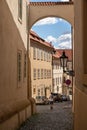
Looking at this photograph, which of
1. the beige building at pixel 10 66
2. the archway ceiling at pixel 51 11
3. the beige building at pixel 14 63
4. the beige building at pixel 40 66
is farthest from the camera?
the beige building at pixel 40 66

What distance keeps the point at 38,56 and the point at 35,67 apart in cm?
190

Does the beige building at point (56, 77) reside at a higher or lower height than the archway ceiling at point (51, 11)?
lower

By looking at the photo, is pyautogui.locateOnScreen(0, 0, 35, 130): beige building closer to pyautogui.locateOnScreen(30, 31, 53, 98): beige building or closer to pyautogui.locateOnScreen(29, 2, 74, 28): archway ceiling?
pyautogui.locateOnScreen(29, 2, 74, 28): archway ceiling

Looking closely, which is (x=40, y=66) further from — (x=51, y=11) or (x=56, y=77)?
(x=51, y=11)

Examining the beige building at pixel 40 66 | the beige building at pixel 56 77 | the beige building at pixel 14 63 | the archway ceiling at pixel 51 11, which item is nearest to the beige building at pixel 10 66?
the beige building at pixel 14 63

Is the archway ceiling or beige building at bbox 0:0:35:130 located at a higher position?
the archway ceiling

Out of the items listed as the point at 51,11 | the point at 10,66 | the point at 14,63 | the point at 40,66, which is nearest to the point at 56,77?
the point at 40,66

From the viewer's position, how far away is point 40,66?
49000mm

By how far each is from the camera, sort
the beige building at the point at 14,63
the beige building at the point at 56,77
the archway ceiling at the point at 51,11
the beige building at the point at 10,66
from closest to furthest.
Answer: the beige building at the point at 14,63 < the beige building at the point at 10,66 < the archway ceiling at the point at 51,11 < the beige building at the point at 56,77

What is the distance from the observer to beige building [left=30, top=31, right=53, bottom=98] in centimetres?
4289

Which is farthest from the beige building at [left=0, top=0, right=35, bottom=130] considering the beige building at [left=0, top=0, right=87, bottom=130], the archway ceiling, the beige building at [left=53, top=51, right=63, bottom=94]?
the beige building at [left=53, top=51, right=63, bottom=94]

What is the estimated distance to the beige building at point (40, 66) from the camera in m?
42.9

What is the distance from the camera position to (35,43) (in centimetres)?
4278

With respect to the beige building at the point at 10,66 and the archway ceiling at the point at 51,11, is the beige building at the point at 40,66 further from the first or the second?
the beige building at the point at 10,66
